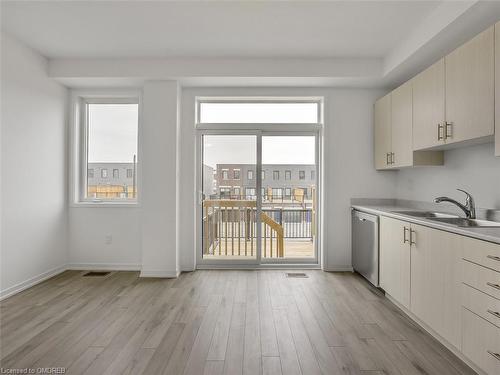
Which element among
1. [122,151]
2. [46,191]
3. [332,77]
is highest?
[332,77]

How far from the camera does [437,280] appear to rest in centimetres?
223

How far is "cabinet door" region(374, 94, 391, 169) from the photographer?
143 inches

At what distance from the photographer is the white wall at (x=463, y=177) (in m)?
2.55

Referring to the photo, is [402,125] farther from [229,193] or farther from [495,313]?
[229,193]

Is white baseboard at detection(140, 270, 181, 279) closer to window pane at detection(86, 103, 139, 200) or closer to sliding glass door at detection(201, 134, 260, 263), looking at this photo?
sliding glass door at detection(201, 134, 260, 263)

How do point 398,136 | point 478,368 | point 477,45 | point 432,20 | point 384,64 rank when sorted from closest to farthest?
point 478,368 → point 477,45 → point 432,20 → point 398,136 → point 384,64

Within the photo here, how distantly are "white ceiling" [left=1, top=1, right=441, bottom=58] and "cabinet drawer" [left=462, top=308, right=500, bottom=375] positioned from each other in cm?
252

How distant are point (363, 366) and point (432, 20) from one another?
292 centimetres

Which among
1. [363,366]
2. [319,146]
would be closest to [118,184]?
[319,146]

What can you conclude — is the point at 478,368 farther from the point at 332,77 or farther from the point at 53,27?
the point at 53,27

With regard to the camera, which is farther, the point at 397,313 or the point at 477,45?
the point at 397,313

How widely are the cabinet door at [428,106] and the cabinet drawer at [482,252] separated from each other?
1.06m

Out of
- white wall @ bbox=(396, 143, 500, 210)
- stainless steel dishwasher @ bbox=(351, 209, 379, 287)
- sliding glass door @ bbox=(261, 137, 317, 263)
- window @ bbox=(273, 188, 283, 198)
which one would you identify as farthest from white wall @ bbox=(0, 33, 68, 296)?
white wall @ bbox=(396, 143, 500, 210)

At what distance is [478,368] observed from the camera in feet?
6.09
